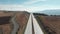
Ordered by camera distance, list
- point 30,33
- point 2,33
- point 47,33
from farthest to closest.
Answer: point 47,33 < point 2,33 < point 30,33

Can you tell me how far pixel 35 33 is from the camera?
2614 cm

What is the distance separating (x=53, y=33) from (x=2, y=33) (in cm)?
829

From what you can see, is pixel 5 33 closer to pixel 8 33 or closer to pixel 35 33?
pixel 8 33

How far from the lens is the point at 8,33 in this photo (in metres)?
27.2

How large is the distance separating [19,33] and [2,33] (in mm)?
2690

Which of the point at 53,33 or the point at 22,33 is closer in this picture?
the point at 22,33

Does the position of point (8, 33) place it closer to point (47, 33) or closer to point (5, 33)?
point (5, 33)

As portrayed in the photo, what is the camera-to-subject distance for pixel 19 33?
87.6 ft

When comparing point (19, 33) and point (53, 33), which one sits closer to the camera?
point (19, 33)

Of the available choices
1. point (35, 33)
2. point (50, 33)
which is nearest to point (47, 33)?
point (50, 33)

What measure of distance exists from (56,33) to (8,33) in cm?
804

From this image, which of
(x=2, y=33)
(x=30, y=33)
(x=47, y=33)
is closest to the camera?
(x=30, y=33)

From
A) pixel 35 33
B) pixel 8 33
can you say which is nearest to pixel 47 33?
pixel 35 33

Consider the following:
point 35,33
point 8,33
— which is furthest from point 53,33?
point 8,33
